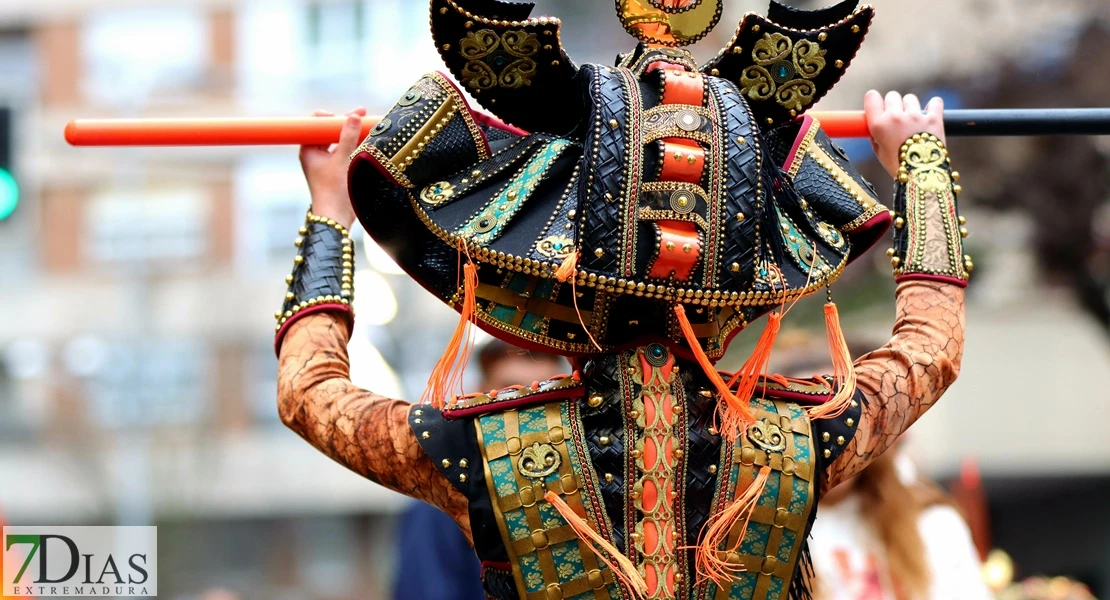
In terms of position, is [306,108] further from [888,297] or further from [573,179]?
[573,179]

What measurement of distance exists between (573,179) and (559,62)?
21cm

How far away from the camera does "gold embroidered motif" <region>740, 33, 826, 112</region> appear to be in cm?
262

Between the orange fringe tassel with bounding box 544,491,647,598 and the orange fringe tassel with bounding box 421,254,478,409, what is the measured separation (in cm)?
25

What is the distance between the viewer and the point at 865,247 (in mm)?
2777

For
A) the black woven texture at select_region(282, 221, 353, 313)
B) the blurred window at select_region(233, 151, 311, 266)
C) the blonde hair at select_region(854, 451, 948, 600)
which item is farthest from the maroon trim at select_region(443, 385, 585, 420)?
the blurred window at select_region(233, 151, 311, 266)

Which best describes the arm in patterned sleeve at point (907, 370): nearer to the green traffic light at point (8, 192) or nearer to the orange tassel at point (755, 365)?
the orange tassel at point (755, 365)

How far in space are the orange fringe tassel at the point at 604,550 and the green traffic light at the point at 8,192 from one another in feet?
12.2

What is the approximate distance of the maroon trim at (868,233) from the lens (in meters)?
2.70

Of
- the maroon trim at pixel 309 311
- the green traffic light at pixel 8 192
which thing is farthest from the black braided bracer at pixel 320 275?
the green traffic light at pixel 8 192

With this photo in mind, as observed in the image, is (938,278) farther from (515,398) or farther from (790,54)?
(515,398)

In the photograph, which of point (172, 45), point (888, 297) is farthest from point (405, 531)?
point (172, 45)

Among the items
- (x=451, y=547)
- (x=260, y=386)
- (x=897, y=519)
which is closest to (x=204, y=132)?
(x=451, y=547)

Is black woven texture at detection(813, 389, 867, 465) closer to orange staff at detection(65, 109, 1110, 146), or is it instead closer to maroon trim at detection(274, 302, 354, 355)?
orange staff at detection(65, 109, 1110, 146)

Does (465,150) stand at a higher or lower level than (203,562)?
lower
